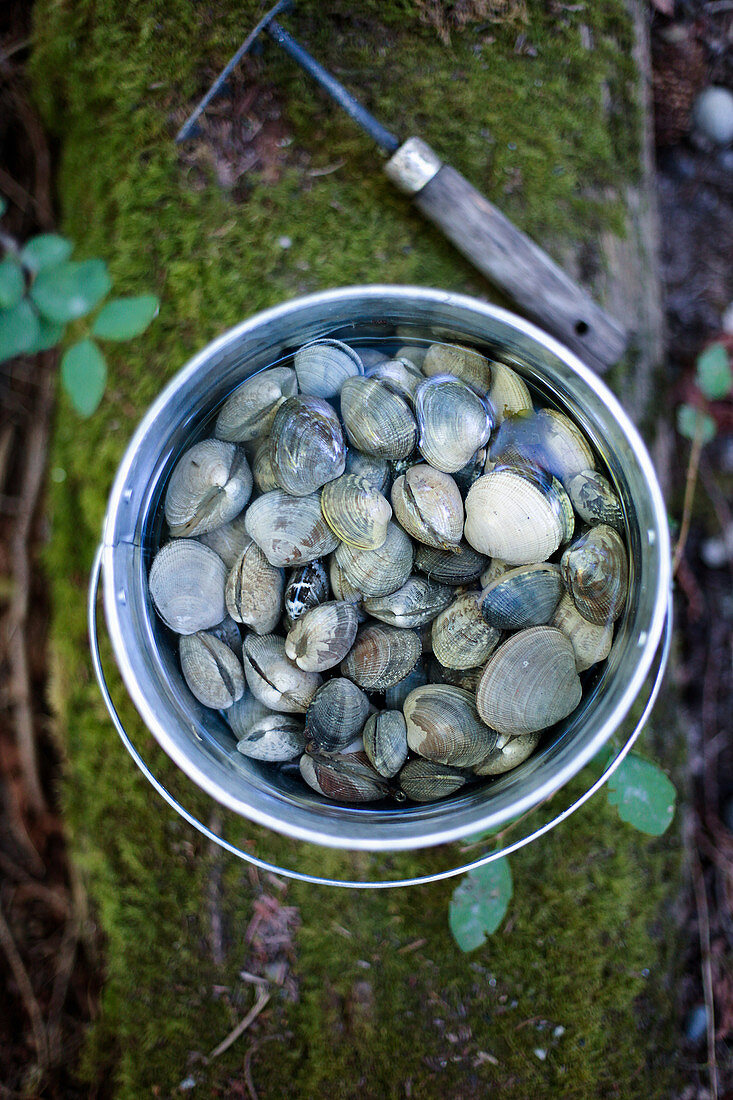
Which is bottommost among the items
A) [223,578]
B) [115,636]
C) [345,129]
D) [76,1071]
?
[76,1071]

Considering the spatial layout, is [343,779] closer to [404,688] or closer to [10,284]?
[404,688]

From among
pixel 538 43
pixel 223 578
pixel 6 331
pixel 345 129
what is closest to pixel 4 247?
pixel 6 331

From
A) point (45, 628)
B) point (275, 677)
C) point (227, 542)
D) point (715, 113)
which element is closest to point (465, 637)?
point (275, 677)

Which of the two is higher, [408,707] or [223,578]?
[223,578]

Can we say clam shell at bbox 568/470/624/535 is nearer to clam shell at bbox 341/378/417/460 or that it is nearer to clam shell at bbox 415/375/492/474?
clam shell at bbox 415/375/492/474

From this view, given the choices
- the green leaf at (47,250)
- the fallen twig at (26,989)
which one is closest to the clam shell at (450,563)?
the green leaf at (47,250)

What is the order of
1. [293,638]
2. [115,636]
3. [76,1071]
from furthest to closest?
[76,1071]
[293,638]
[115,636]

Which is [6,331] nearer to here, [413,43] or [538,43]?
[413,43]
